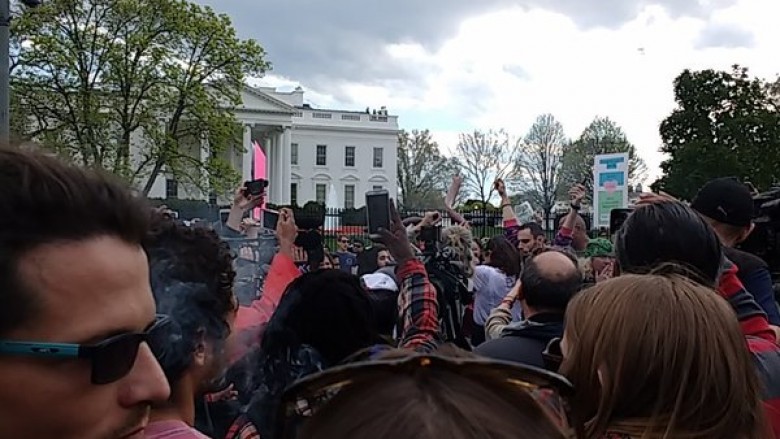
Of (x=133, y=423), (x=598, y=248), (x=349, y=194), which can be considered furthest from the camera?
(x=349, y=194)

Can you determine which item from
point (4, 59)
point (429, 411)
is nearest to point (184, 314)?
point (429, 411)

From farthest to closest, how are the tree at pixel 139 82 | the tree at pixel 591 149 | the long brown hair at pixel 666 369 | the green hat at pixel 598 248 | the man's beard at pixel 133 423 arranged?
the tree at pixel 591 149 → the tree at pixel 139 82 → the green hat at pixel 598 248 → the long brown hair at pixel 666 369 → the man's beard at pixel 133 423

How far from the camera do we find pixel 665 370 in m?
1.98

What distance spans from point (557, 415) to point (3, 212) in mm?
909

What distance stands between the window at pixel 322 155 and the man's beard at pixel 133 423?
9129 cm

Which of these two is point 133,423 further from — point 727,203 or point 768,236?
point 768,236

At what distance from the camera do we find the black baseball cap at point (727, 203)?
3822 mm

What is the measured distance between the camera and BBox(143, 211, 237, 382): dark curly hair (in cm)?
218

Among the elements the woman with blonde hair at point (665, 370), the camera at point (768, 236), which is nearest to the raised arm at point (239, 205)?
the camera at point (768, 236)

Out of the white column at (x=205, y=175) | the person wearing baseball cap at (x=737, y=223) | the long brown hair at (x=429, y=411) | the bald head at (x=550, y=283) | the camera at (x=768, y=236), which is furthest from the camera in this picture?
the white column at (x=205, y=175)

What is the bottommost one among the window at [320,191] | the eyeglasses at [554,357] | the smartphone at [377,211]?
the eyeglasses at [554,357]

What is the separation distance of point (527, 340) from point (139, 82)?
130ft

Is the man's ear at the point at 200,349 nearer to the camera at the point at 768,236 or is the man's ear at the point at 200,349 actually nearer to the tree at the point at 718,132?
the camera at the point at 768,236

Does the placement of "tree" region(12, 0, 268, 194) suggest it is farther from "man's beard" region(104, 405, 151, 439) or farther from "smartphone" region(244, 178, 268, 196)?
"man's beard" region(104, 405, 151, 439)
